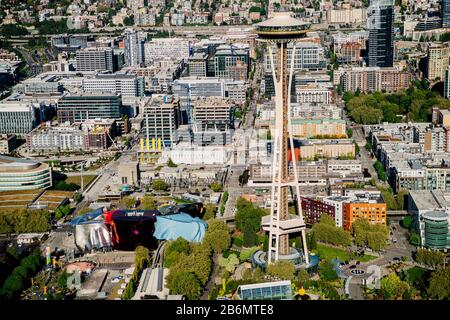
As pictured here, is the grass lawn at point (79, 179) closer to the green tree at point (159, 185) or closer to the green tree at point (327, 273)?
the green tree at point (159, 185)

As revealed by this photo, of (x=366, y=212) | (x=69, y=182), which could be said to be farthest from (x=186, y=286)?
(x=69, y=182)

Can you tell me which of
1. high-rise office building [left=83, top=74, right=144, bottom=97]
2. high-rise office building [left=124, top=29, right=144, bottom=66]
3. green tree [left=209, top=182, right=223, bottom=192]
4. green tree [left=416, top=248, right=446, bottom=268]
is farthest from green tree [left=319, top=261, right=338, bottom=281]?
high-rise office building [left=124, top=29, right=144, bottom=66]

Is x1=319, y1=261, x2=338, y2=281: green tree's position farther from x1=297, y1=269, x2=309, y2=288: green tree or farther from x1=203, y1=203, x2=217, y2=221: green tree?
x1=203, y1=203, x2=217, y2=221: green tree

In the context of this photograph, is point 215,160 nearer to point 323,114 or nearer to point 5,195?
point 323,114

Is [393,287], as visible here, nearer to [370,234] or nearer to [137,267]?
[370,234]

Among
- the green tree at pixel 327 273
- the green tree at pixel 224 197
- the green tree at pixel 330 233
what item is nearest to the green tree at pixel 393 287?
the green tree at pixel 327 273

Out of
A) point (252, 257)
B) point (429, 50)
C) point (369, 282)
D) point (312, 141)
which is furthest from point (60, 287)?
point (429, 50)
